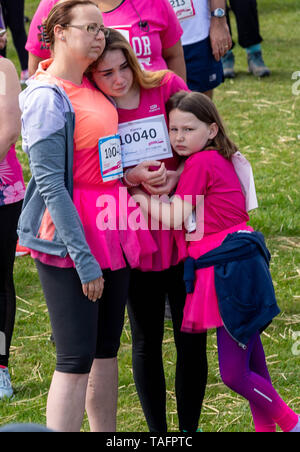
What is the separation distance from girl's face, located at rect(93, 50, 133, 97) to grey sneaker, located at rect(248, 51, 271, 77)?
7.40 m

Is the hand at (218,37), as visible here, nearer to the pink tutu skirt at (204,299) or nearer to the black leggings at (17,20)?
the pink tutu skirt at (204,299)

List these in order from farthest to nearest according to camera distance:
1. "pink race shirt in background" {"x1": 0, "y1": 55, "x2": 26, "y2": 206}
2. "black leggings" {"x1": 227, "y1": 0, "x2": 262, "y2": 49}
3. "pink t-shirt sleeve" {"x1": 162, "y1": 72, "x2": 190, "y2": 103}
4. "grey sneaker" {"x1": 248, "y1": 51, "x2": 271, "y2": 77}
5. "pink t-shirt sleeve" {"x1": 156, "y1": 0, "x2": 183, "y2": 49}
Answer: "grey sneaker" {"x1": 248, "y1": 51, "x2": 271, "y2": 77}, "black leggings" {"x1": 227, "y1": 0, "x2": 262, "y2": 49}, "pink race shirt in background" {"x1": 0, "y1": 55, "x2": 26, "y2": 206}, "pink t-shirt sleeve" {"x1": 156, "y1": 0, "x2": 183, "y2": 49}, "pink t-shirt sleeve" {"x1": 162, "y1": 72, "x2": 190, "y2": 103}

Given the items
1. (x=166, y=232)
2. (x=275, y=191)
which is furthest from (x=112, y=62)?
(x=275, y=191)

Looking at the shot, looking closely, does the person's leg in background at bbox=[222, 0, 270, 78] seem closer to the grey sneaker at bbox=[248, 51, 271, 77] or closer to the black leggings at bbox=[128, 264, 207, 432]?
the grey sneaker at bbox=[248, 51, 271, 77]

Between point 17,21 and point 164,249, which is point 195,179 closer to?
point 164,249

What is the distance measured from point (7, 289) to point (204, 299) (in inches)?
50.9

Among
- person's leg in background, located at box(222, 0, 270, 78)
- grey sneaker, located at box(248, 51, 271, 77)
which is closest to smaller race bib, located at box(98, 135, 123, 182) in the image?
person's leg in background, located at box(222, 0, 270, 78)

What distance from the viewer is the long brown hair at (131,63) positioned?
302 cm

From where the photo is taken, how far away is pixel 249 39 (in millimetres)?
10086

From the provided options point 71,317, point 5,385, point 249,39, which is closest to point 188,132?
point 71,317

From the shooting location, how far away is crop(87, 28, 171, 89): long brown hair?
9.92ft

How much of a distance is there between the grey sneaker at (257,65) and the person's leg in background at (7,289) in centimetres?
686

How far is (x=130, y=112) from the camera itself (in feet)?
10.4

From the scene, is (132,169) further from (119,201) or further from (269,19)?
(269,19)
